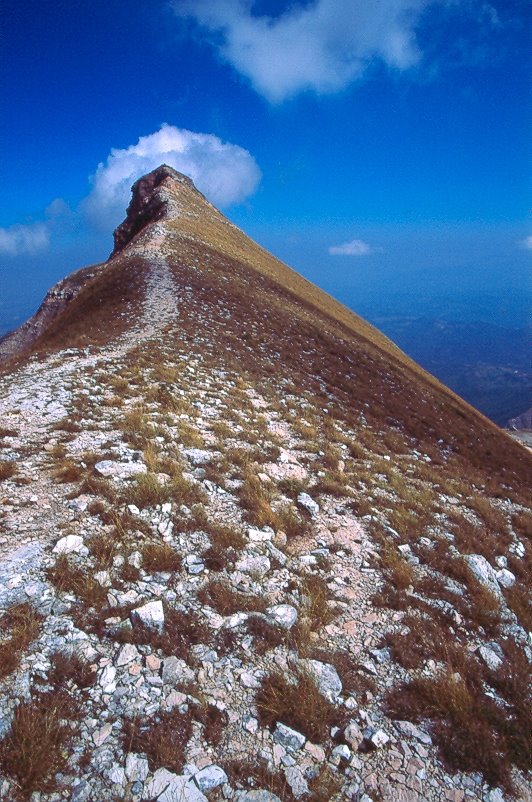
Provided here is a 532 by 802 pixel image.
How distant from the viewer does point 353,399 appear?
21641 millimetres

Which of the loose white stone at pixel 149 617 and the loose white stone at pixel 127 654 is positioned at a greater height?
the loose white stone at pixel 149 617

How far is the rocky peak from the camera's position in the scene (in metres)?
62.4

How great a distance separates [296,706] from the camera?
15.4 feet

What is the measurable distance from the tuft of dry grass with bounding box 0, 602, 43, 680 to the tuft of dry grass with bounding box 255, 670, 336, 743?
2852 millimetres

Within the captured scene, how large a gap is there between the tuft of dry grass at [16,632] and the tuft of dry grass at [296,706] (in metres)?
2.85

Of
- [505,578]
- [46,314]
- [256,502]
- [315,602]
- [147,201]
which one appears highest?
[147,201]

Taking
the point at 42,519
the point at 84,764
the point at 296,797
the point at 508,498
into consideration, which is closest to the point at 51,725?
the point at 84,764

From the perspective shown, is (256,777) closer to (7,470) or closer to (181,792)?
(181,792)

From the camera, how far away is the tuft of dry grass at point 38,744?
3.61 meters

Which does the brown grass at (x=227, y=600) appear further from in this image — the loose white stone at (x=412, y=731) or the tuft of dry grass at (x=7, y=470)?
the tuft of dry grass at (x=7, y=470)

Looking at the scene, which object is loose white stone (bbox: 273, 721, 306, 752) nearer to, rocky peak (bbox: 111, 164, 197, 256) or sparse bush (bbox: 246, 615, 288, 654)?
sparse bush (bbox: 246, 615, 288, 654)

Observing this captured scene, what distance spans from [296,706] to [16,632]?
11.5 feet

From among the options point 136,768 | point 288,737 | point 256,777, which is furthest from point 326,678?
point 136,768

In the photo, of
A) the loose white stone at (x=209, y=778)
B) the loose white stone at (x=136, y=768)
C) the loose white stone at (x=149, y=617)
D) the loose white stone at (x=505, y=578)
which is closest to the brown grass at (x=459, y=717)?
the loose white stone at (x=209, y=778)
